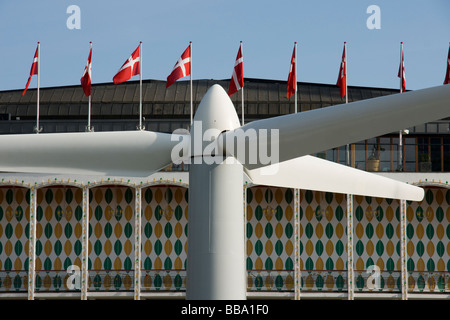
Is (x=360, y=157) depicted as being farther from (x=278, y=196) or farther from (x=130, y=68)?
(x=130, y=68)

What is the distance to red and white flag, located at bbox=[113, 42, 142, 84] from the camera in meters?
43.0

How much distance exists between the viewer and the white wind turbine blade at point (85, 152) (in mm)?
15742

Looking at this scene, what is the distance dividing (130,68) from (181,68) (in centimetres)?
279

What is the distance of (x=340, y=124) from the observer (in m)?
13.8

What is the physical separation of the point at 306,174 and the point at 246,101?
42.8 metres

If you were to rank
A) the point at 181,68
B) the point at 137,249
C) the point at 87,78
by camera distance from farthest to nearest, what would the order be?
the point at 137,249 < the point at 87,78 < the point at 181,68

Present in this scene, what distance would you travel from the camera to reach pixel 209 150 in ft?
49.2

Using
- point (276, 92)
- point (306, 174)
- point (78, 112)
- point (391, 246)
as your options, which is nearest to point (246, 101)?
point (276, 92)

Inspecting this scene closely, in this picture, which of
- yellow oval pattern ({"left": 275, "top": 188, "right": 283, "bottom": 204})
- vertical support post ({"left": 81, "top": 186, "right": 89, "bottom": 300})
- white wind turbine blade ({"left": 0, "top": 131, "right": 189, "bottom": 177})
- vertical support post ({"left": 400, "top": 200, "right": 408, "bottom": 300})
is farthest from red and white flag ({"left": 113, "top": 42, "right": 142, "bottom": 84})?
white wind turbine blade ({"left": 0, "top": 131, "right": 189, "bottom": 177})

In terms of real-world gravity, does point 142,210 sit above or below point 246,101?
below

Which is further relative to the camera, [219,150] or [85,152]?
[85,152]

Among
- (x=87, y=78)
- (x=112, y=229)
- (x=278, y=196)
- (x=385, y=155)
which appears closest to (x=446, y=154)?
(x=385, y=155)

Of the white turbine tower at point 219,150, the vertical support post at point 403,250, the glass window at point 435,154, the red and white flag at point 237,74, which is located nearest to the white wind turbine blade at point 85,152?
the white turbine tower at point 219,150

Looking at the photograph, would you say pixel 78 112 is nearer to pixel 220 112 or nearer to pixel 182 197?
pixel 182 197
